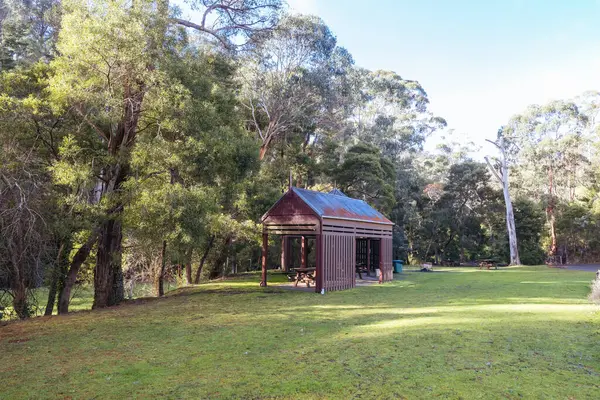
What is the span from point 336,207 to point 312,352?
408 inches

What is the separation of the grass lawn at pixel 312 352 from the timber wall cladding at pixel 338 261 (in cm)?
370

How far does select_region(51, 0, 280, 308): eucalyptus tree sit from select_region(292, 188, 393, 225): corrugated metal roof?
5.80m

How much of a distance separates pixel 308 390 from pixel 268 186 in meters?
15.9

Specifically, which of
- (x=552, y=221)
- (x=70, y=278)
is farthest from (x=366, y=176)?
(x=70, y=278)

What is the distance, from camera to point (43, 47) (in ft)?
80.3

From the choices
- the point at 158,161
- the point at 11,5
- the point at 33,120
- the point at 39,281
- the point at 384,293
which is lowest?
the point at 384,293

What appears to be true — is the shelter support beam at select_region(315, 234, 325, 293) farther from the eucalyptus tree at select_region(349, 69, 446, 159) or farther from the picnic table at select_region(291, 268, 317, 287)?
the eucalyptus tree at select_region(349, 69, 446, 159)

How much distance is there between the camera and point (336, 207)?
1652cm

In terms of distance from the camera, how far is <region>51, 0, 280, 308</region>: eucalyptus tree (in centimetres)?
1070

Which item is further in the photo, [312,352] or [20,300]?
[20,300]

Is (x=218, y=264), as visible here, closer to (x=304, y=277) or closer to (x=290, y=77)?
(x=304, y=277)

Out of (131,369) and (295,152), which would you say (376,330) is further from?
(295,152)

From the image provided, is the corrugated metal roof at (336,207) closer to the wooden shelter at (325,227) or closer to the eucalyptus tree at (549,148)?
the wooden shelter at (325,227)

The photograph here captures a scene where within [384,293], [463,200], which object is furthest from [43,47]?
[463,200]
